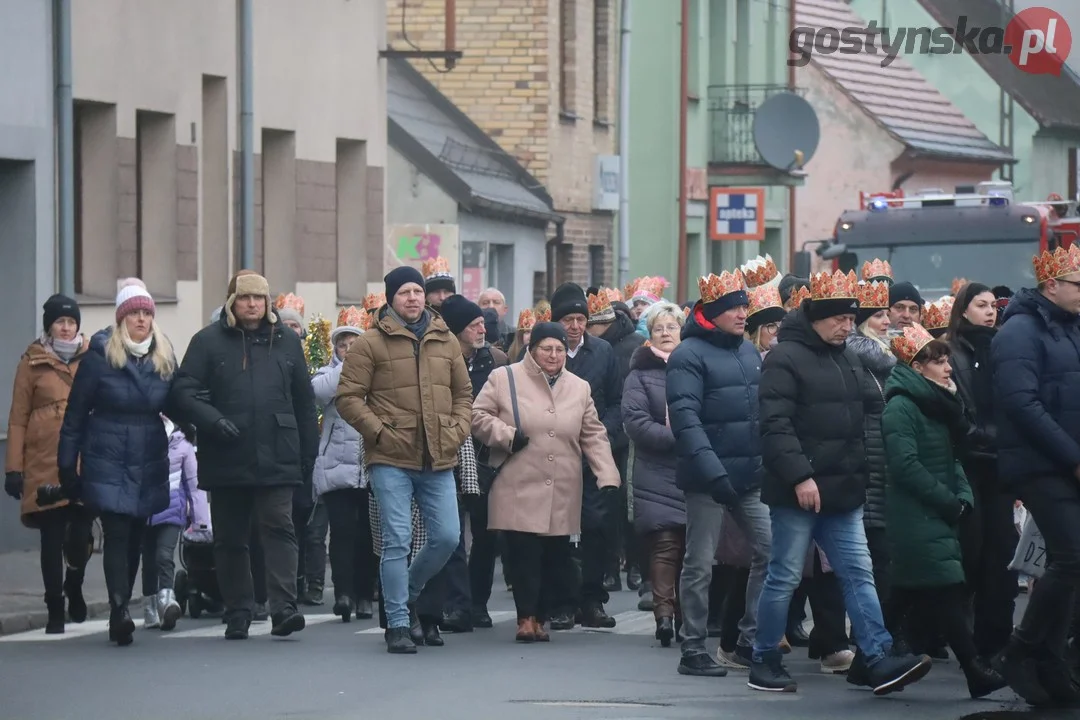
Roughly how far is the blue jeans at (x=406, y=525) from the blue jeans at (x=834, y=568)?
2.19m

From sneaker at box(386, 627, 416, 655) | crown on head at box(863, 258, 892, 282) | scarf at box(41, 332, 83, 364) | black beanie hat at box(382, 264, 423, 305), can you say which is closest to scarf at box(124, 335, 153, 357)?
scarf at box(41, 332, 83, 364)

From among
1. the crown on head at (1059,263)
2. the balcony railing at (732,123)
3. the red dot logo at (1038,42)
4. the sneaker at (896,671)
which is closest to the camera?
the sneaker at (896,671)

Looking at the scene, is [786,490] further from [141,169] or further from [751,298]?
[141,169]

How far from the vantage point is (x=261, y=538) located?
1256 centimetres

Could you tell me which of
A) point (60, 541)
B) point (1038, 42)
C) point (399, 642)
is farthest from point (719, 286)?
point (1038, 42)

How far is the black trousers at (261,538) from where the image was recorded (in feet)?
41.2

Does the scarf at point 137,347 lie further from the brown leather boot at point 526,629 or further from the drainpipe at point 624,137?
the drainpipe at point 624,137

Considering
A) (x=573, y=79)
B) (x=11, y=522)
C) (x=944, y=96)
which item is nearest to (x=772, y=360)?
(x=11, y=522)

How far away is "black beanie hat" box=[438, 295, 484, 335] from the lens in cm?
1366

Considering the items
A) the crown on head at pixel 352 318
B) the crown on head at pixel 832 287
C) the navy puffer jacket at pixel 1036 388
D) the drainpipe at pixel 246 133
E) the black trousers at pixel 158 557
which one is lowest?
the black trousers at pixel 158 557

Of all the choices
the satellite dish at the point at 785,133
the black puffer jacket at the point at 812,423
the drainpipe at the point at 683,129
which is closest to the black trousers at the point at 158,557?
the black puffer jacket at the point at 812,423

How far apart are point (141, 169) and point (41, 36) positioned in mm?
2436

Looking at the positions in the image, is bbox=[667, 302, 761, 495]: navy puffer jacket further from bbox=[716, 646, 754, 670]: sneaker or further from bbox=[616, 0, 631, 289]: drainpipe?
bbox=[616, 0, 631, 289]: drainpipe

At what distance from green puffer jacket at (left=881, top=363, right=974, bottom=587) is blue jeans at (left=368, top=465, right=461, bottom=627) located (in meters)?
2.59
